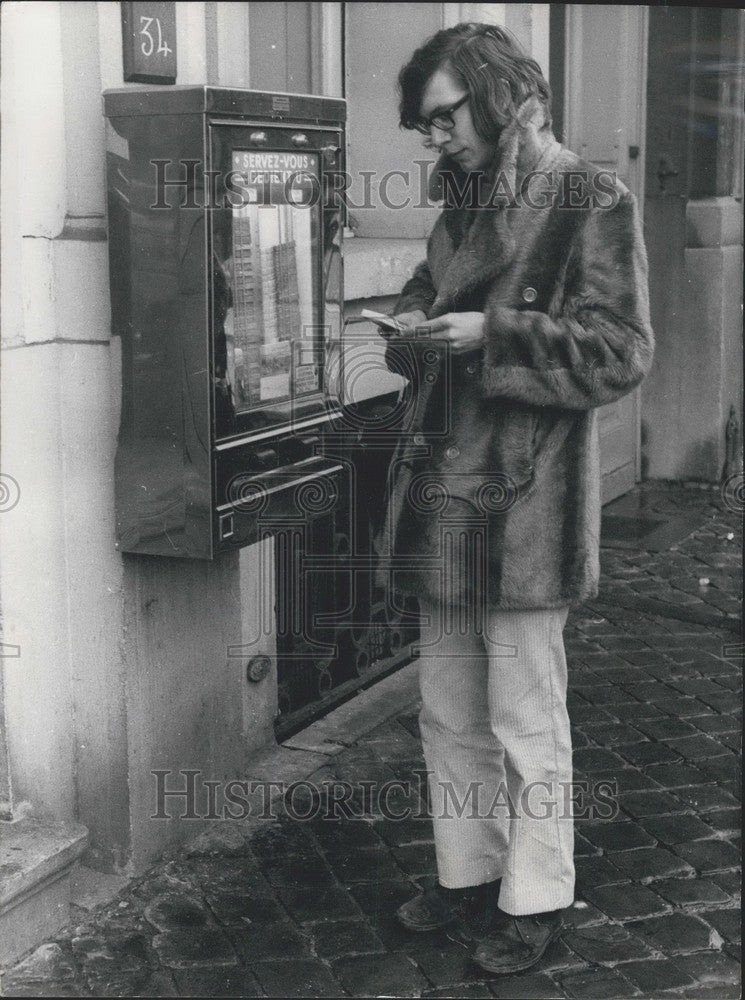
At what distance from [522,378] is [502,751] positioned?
94cm

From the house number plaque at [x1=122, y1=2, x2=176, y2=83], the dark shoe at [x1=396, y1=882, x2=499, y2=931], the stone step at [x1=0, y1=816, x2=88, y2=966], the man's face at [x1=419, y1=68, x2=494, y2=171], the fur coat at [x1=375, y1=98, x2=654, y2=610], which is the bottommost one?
the dark shoe at [x1=396, y1=882, x2=499, y2=931]

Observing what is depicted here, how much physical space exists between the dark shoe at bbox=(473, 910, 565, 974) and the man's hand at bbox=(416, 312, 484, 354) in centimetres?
135

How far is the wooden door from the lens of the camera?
7695 millimetres

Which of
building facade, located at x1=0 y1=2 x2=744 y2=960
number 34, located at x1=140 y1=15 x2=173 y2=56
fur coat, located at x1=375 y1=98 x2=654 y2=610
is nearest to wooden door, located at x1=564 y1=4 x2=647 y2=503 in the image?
building facade, located at x1=0 y1=2 x2=744 y2=960

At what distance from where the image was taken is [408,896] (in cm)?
375

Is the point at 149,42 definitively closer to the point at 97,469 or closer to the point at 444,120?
the point at 444,120

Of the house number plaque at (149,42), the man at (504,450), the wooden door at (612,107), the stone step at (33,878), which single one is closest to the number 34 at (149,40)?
the house number plaque at (149,42)

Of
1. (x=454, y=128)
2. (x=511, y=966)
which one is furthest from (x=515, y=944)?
(x=454, y=128)

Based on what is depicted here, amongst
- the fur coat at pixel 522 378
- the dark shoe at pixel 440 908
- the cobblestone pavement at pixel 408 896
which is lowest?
the cobblestone pavement at pixel 408 896

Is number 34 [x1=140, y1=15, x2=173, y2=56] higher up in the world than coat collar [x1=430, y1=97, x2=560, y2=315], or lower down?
higher up

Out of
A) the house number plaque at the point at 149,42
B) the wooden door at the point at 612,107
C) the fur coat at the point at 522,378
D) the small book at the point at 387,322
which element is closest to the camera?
the fur coat at the point at 522,378

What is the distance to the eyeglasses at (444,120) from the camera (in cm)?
323

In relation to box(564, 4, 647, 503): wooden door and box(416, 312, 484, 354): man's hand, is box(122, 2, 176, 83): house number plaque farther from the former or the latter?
box(564, 4, 647, 503): wooden door

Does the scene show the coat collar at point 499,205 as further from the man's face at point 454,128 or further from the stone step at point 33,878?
the stone step at point 33,878
